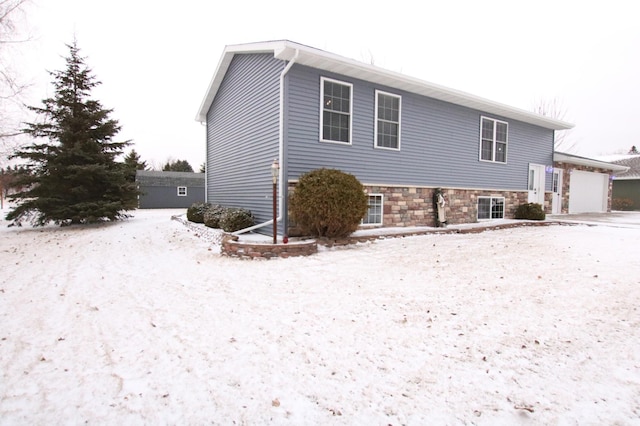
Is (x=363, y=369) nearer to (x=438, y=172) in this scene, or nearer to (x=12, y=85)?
(x=438, y=172)

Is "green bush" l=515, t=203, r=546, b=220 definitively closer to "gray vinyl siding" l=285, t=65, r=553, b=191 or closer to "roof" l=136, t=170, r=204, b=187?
"gray vinyl siding" l=285, t=65, r=553, b=191

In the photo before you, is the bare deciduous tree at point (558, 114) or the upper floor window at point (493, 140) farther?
the bare deciduous tree at point (558, 114)

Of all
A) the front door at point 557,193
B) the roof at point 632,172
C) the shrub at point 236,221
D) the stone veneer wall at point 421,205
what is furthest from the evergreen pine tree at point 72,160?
the roof at point 632,172

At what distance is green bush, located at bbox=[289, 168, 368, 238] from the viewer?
654 centimetres

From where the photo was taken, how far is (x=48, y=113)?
11.1m

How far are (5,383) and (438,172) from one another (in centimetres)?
1004

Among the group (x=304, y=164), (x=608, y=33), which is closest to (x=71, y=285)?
(x=304, y=164)

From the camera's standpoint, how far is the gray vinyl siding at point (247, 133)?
772cm

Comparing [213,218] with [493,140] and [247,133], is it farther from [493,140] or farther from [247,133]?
[493,140]

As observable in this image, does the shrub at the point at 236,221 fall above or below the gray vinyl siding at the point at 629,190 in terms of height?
below

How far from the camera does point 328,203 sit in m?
6.52

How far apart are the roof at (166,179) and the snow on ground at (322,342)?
20.2 metres

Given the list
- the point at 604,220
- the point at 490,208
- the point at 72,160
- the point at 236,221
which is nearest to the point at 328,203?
the point at 236,221

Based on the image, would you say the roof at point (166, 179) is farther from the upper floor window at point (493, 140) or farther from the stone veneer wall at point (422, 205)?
the upper floor window at point (493, 140)
